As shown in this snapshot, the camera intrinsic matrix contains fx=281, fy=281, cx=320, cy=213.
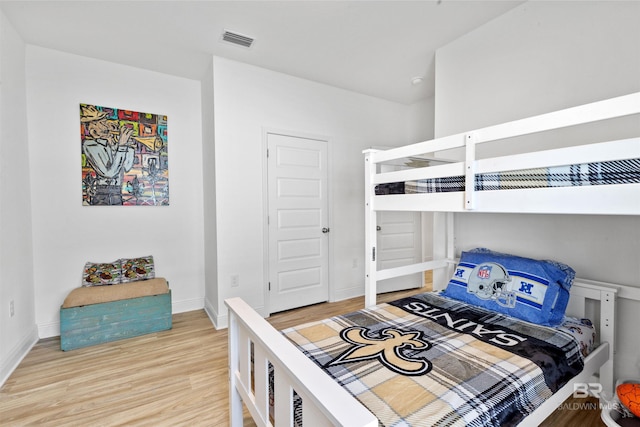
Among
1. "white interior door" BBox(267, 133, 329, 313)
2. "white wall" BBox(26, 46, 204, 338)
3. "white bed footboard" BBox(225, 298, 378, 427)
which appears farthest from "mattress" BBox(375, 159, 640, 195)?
"white wall" BBox(26, 46, 204, 338)

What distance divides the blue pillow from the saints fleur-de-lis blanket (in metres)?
0.08

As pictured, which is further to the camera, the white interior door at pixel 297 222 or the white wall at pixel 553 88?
the white interior door at pixel 297 222

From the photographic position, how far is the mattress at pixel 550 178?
3.27ft

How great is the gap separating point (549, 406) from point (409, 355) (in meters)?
0.60

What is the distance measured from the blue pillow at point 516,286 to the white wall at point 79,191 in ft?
8.87

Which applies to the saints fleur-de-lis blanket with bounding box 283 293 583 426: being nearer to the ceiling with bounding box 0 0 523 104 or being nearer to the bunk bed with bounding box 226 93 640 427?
the bunk bed with bounding box 226 93 640 427

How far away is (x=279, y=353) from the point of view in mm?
873

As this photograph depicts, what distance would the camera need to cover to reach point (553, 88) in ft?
6.20

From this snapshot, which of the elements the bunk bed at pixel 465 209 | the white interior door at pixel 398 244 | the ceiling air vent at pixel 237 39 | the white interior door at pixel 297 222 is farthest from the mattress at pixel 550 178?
the white interior door at pixel 398 244

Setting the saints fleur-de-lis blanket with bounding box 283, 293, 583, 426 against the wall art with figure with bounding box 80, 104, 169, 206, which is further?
the wall art with figure with bounding box 80, 104, 169, 206

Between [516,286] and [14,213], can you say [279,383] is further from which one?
[14,213]

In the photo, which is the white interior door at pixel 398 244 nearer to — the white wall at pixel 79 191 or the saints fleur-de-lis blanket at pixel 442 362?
the saints fleur-de-lis blanket at pixel 442 362

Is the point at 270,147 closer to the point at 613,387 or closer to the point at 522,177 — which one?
the point at 522,177

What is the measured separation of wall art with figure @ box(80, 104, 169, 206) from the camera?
8.75 feet
